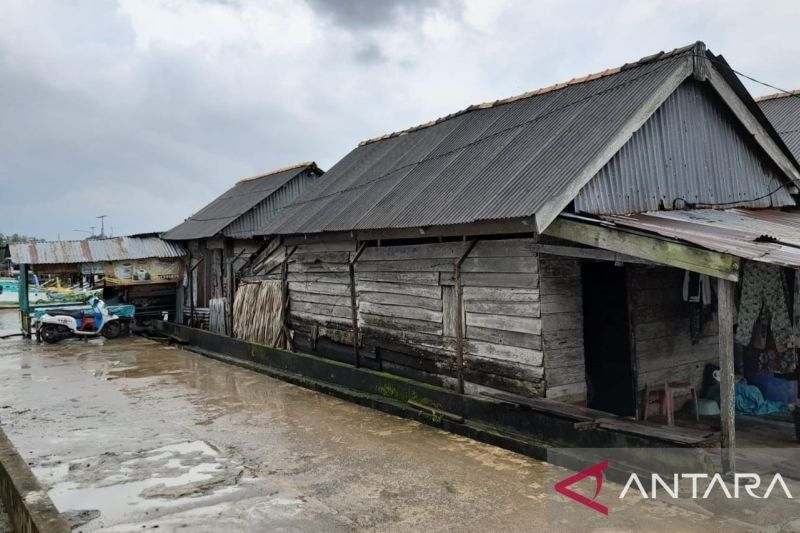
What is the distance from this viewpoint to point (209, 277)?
21.0 metres

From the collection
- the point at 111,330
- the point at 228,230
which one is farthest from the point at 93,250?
the point at 228,230

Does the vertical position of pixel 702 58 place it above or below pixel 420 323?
above

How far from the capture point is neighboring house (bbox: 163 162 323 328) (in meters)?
19.2

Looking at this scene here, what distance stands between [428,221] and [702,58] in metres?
4.76

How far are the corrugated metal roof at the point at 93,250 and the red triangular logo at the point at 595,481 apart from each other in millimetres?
18907

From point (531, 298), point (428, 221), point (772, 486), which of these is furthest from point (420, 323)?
point (772, 486)

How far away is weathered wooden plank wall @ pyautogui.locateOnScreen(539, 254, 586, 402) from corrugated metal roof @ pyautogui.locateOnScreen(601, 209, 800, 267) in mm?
977

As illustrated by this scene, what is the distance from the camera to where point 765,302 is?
785cm

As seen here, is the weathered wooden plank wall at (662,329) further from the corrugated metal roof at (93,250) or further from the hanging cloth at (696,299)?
the corrugated metal roof at (93,250)

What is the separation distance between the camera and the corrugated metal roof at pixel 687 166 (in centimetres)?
855

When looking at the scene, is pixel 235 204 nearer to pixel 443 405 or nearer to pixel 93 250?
pixel 93 250

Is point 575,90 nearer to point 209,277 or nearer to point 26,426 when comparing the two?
point 26,426

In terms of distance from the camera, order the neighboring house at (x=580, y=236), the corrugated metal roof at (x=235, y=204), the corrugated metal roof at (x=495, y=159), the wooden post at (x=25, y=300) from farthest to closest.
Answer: the wooden post at (x=25, y=300)
the corrugated metal roof at (x=235, y=204)
the corrugated metal roof at (x=495, y=159)
the neighboring house at (x=580, y=236)

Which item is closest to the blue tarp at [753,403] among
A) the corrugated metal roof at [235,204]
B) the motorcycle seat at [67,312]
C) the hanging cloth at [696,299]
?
the hanging cloth at [696,299]
